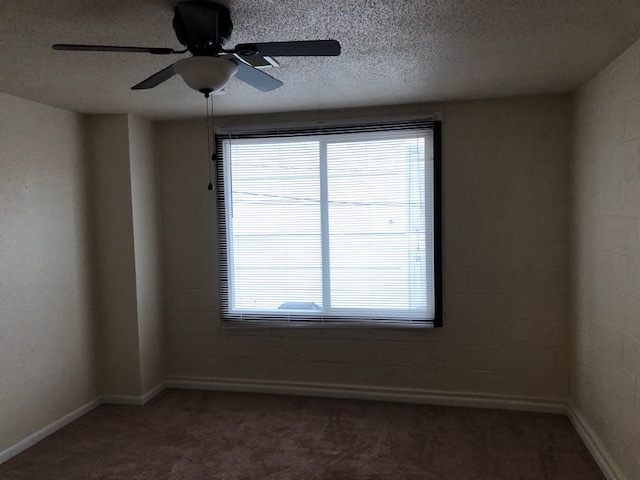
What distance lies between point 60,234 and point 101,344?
1.01 m

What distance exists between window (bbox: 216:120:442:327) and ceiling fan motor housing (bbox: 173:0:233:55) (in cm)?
193

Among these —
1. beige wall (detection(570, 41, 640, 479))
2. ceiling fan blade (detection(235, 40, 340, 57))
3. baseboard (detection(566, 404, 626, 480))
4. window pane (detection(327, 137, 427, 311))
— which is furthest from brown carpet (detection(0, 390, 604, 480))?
ceiling fan blade (detection(235, 40, 340, 57))

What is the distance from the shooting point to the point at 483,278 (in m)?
3.62

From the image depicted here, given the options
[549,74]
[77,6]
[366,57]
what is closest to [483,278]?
[549,74]

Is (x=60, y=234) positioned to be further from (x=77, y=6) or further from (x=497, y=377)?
(x=497, y=377)

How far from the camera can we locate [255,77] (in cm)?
213

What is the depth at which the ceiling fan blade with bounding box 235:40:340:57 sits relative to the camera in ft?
5.79

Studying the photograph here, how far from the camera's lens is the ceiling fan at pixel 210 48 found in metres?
1.79

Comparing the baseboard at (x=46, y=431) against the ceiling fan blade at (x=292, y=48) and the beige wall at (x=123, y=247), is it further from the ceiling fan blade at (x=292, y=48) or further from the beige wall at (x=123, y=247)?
the ceiling fan blade at (x=292, y=48)

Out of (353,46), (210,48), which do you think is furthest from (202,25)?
(353,46)


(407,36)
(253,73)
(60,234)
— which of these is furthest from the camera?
(60,234)

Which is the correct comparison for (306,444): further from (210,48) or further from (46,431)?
(210,48)

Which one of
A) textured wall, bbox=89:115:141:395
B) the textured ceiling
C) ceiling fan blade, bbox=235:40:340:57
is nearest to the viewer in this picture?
ceiling fan blade, bbox=235:40:340:57

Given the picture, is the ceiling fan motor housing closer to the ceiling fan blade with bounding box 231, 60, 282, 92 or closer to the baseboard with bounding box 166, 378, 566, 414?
the ceiling fan blade with bounding box 231, 60, 282, 92
